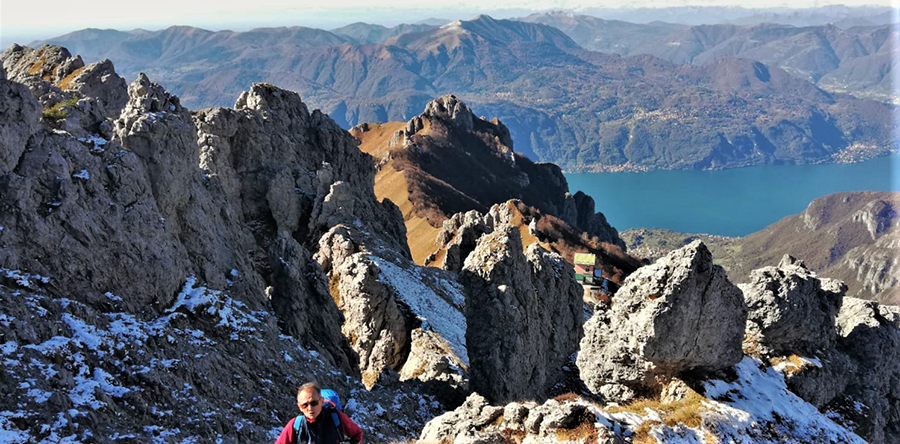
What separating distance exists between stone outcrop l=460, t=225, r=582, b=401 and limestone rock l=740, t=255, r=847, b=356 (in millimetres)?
12138

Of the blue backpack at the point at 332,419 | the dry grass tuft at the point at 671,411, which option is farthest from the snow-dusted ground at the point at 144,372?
the dry grass tuft at the point at 671,411

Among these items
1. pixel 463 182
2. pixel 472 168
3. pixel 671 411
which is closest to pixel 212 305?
pixel 671 411

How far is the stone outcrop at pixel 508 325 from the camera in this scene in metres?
34.1

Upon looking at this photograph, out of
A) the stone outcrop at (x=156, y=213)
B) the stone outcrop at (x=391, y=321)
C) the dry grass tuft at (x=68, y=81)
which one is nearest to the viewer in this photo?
the stone outcrop at (x=156, y=213)

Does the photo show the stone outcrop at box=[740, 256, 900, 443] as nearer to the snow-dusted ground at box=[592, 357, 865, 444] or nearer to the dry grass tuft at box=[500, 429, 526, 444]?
the snow-dusted ground at box=[592, 357, 865, 444]

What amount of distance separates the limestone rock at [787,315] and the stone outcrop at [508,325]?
12.1 meters

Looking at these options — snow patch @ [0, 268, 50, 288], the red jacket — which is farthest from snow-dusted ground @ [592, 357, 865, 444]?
snow patch @ [0, 268, 50, 288]

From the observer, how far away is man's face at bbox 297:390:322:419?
36.4ft

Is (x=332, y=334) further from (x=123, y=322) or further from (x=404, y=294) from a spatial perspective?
(x=123, y=322)

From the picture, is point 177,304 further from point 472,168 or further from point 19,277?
point 472,168

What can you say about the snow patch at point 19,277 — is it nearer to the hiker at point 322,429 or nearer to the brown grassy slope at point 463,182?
the hiker at point 322,429

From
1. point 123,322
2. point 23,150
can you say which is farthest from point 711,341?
point 23,150

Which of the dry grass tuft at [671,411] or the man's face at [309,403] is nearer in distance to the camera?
the man's face at [309,403]

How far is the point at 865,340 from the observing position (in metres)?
30.0
